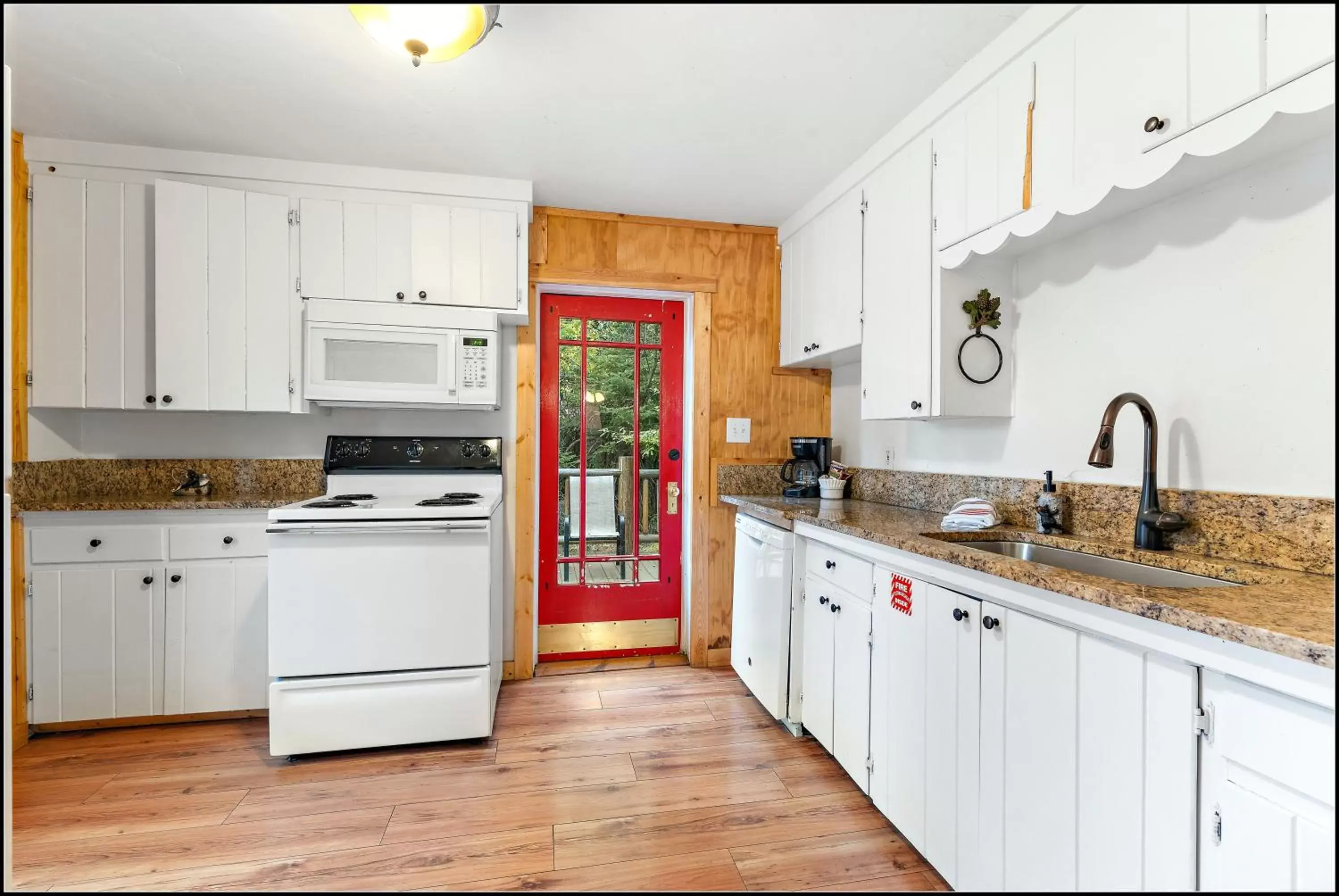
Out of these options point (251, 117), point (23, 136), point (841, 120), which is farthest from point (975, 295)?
point (23, 136)

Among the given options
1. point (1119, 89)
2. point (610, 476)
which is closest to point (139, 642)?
point (610, 476)

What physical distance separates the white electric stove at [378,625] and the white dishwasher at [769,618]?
1.07 meters

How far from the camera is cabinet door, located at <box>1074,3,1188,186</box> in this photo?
1.19m

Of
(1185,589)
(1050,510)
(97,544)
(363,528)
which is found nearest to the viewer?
(1185,589)

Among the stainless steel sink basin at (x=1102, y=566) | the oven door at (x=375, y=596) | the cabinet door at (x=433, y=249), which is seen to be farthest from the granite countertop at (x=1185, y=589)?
the cabinet door at (x=433, y=249)

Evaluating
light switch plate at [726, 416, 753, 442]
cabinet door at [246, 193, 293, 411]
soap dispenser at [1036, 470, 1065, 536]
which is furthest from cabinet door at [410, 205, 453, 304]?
soap dispenser at [1036, 470, 1065, 536]

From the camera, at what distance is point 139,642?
2301 millimetres

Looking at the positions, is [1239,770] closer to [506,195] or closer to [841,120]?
[841,120]

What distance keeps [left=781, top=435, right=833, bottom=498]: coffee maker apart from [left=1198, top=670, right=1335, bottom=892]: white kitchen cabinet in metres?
1.99

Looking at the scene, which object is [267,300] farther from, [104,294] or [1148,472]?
[1148,472]

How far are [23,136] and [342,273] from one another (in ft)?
3.77

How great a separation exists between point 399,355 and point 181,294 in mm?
799

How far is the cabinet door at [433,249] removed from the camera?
255 cm

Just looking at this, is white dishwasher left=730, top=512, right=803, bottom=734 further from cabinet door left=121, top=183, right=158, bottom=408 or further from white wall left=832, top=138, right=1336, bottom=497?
cabinet door left=121, top=183, right=158, bottom=408
